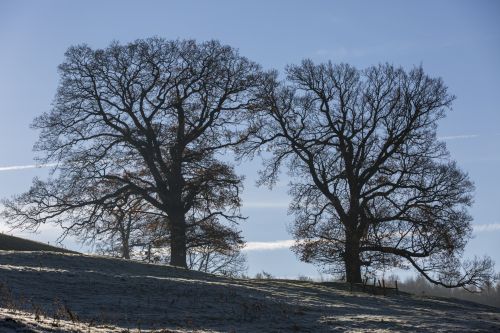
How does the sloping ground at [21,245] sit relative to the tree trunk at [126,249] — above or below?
below

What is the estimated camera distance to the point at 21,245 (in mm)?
35688

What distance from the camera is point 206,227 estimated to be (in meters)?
39.8

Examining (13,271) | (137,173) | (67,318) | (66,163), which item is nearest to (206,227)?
(137,173)

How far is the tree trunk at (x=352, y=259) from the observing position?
37625 mm

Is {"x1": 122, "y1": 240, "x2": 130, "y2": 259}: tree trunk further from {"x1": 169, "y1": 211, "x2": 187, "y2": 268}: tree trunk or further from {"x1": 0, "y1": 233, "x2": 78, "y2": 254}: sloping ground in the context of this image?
{"x1": 0, "y1": 233, "x2": 78, "y2": 254}: sloping ground

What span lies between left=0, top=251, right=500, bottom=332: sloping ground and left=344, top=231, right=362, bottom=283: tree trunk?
1094 centimetres

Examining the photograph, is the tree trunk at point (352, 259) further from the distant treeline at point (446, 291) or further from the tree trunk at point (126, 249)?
the distant treeline at point (446, 291)

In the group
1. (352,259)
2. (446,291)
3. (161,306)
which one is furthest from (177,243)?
(446,291)

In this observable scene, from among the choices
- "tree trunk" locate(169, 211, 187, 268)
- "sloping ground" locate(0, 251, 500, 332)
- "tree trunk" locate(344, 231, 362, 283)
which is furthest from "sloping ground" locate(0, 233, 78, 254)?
"tree trunk" locate(344, 231, 362, 283)

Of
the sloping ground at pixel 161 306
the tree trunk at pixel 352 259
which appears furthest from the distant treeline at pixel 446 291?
the sloping ground at pixel 161 306

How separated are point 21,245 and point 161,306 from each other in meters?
20.2

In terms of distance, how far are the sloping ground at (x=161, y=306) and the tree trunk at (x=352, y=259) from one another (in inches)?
431

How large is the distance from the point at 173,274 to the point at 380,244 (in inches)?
591

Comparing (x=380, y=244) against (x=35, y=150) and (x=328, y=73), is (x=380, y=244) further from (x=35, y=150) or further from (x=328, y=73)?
(x=35, y=150)
